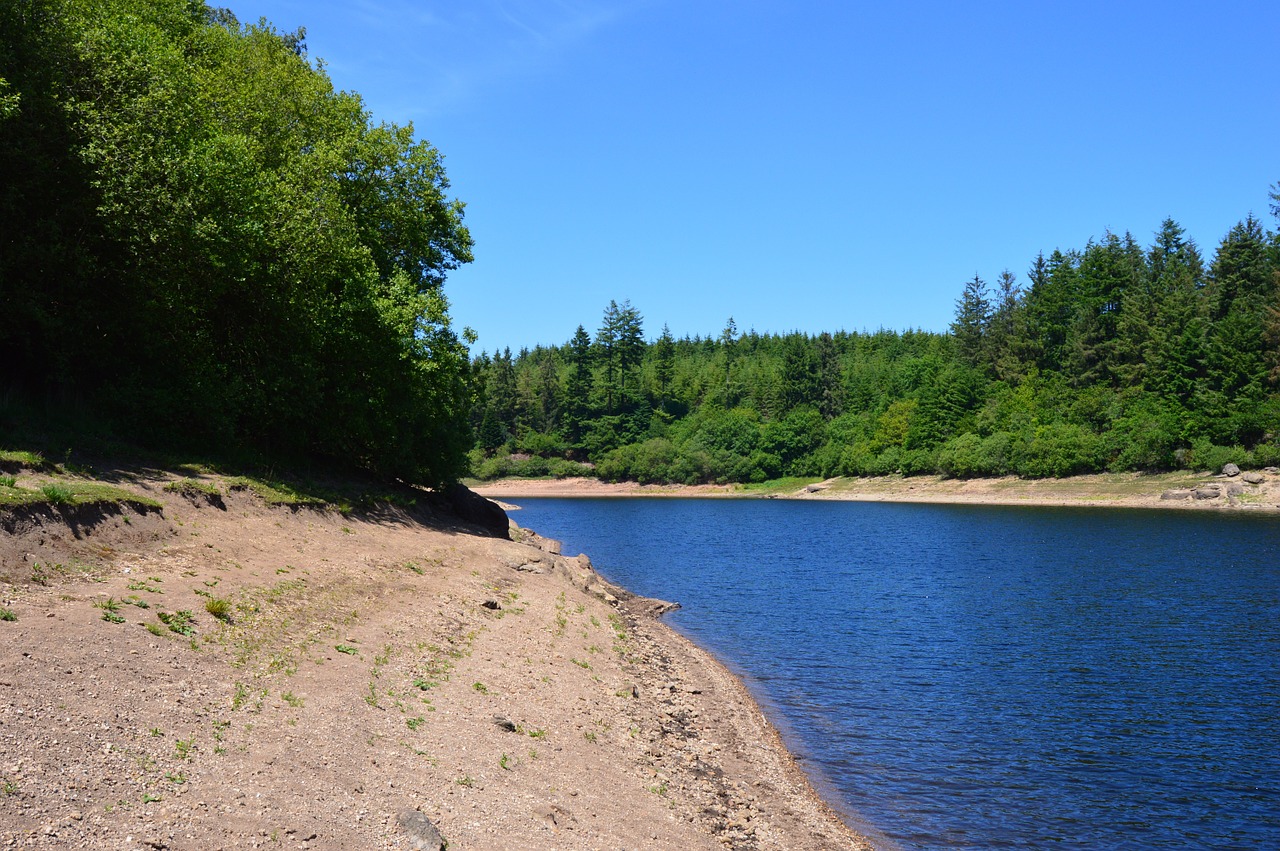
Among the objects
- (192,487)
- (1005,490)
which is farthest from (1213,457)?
(192,487)

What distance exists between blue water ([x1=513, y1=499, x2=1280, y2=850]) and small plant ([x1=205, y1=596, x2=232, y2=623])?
11.8 m

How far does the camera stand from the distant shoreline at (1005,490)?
88188mm

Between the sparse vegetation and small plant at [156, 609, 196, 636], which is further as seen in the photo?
the sparse vegetation

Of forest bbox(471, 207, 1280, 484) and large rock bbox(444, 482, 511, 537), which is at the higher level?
forest bbox(471, 207, 1280, 484)

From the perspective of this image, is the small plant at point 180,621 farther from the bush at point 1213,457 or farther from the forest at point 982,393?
the bush at point 1213,457

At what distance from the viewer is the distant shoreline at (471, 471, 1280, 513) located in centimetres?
8819

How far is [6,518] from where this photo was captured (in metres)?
15.5

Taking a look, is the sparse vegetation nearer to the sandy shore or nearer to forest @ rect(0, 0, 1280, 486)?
the sandy shore

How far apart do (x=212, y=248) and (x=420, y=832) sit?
23373mm

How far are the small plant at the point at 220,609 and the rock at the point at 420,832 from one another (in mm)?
6959

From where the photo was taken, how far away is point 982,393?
135 meters

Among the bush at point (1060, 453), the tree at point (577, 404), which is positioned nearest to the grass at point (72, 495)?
the bush at point (1060, 453)

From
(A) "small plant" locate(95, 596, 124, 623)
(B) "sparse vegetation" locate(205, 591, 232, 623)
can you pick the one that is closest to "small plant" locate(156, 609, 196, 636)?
(B) "sparse vegetation" locate(205, 591, 232, 623)

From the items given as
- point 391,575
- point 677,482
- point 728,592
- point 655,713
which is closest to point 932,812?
point 655,713
